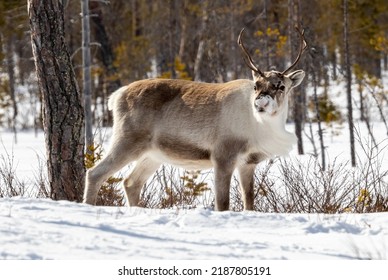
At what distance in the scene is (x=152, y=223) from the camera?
5.29 m

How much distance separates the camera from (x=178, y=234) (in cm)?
492

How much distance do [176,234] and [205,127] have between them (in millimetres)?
2079

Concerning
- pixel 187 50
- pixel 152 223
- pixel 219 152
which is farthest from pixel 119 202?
pixel 187 50

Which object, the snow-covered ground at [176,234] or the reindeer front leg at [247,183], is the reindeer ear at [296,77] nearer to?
the reindeer front leg at [247,183]

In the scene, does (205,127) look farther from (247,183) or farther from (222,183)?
(247,183)

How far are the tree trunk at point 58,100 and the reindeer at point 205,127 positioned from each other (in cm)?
68

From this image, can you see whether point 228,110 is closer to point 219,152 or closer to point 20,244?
point 219,152

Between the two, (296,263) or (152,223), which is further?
(152,223)

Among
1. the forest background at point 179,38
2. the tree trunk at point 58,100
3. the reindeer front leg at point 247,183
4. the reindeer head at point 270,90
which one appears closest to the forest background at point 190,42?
the forest background at point 179,38

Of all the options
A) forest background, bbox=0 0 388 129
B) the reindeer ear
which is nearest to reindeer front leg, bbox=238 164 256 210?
the reindeer ear

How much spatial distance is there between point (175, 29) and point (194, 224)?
2385 cm

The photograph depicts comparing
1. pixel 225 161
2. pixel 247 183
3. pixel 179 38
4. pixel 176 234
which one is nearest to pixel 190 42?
pixel 179 38

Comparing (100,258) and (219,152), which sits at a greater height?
(219,152)

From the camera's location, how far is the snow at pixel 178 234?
4371 mm
